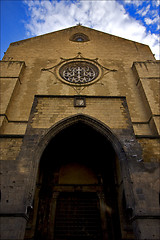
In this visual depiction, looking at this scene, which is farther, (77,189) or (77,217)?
(77,189)

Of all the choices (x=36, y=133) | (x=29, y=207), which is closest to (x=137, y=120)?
(x=36, y=133)

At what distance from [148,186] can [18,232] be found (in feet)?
11.4

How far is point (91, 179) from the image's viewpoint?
22.5 ft

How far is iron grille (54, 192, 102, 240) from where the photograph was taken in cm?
556

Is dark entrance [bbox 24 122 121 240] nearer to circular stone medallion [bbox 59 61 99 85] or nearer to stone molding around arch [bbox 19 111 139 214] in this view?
stone molding around arch [bbox 19 111 139 214]

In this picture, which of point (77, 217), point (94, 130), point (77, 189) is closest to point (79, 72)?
point (94, 130)

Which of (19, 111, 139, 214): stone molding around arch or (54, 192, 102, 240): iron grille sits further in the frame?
(54, 192, 102, 240): iron grille

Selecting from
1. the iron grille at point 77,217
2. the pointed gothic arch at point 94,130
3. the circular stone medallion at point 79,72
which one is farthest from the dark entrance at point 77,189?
the circular stone medallion at point 79,72

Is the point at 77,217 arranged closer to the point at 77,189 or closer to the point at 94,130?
the point at 77,189

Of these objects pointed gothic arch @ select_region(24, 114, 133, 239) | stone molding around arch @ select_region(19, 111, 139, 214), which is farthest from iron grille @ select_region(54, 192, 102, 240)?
stone molding around arch @ select_region(19, 111, 139, 214)

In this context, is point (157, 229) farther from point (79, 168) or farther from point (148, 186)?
point (79, 168)

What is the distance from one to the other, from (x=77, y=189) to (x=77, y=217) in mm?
938

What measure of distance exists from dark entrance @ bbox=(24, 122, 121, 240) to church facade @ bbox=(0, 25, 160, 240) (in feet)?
0.10

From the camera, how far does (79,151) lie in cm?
756
